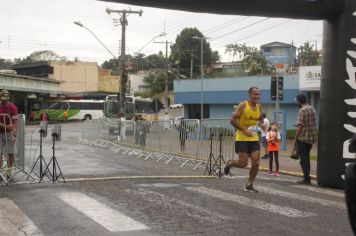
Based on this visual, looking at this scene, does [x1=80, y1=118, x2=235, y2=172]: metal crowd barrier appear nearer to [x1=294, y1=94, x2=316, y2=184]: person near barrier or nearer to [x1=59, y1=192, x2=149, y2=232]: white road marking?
[x1=294, y1=94, x2=316, y2=184]: person near barrier

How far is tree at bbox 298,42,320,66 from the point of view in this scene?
6956 centimetres

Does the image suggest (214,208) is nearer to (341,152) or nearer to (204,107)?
(341,152)

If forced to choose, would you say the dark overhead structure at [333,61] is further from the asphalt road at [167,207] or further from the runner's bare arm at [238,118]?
the runner's bare arm at [238,118]

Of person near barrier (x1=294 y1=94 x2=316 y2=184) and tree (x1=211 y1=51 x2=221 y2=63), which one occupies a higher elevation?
tree (x1=211 y1=51 x2=221 y2=63)

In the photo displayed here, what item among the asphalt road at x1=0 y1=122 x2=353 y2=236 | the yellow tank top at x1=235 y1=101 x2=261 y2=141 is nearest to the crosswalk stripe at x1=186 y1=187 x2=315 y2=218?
the asphalt road at x1=0 y1=122 x2=353 y2=236

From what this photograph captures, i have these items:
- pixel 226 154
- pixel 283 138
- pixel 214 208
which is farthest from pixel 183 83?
pixel 214 208

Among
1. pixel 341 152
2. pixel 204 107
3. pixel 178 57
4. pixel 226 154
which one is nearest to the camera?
pixel 341 152

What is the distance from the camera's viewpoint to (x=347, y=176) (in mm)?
3475

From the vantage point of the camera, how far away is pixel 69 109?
6769cm

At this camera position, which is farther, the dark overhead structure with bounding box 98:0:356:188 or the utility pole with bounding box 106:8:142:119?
the utility pole with bounding box 106:8:142:119

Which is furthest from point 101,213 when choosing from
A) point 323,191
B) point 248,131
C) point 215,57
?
point 215,57

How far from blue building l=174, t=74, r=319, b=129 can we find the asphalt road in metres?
25.1

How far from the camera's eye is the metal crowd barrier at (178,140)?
51.8ft

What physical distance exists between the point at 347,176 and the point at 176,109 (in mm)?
83991
